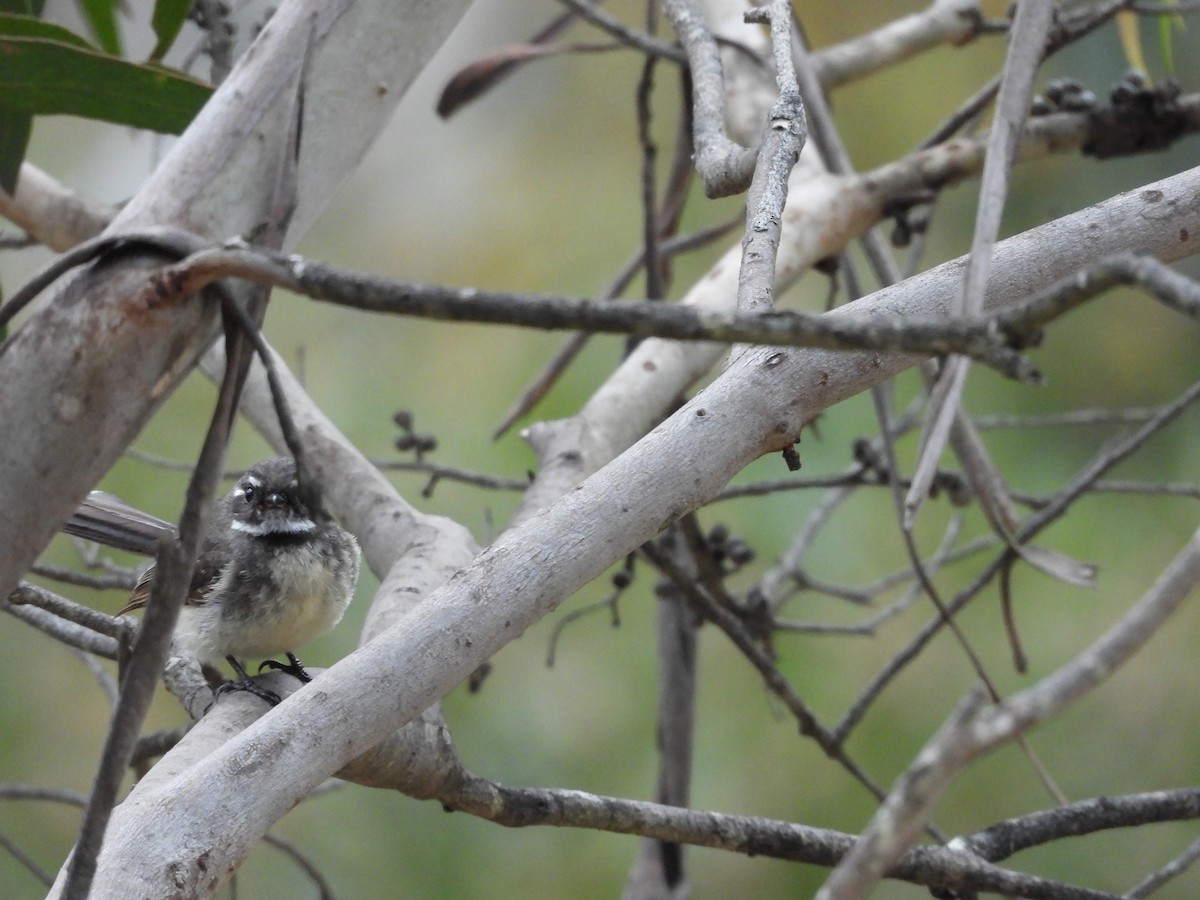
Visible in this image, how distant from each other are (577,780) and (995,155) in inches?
119

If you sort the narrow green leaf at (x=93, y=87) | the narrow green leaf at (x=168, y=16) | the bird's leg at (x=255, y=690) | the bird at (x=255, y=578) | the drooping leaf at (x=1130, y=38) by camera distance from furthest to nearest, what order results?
the drooping leaf at (x=1130, y=38) → the bird at (x=255, y=578) → the narrow green leaf at (x=168, y=16) → the bird's leg at (x=255, y=690) → the narrow green leaf at (x=93, y=87)

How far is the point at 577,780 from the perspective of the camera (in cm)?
385

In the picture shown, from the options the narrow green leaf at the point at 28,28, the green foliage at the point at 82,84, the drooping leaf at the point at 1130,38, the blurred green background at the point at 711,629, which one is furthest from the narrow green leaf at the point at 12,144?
the drooping leaf at the point at 1130,38

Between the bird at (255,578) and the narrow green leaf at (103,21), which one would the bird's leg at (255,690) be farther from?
the narrow green leaf at (103,21)

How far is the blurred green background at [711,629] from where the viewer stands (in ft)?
12.5

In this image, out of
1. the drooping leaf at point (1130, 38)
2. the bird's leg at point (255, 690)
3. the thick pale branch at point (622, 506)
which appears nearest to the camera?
the thick pale branch at point (622, 506)

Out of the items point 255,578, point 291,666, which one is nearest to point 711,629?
point 291,666

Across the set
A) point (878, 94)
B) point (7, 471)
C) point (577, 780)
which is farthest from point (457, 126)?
point (7, 471)

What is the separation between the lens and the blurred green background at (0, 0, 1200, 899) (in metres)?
3.81

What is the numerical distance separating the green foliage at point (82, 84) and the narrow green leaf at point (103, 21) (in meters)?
0.97

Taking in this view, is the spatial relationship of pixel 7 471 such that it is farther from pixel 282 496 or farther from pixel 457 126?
pixel 457 126

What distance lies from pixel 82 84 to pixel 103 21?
1109 millimetres

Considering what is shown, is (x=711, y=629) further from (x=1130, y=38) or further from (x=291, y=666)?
(x=1130, y=38)

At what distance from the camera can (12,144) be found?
1.86 metres
